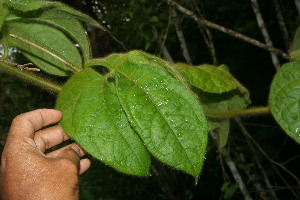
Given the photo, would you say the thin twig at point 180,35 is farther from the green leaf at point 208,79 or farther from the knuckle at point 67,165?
the knuckle at point 67,165

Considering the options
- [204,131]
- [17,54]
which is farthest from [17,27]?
[17,54]

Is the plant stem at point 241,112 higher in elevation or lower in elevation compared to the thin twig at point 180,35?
higher

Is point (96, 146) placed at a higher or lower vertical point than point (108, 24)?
higher

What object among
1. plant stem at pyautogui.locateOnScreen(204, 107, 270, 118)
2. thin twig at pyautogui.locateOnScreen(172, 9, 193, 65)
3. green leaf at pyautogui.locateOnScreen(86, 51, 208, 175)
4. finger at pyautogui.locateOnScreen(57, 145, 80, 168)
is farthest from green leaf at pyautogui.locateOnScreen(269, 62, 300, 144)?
thin twig at pyautogui.locateOnScreen(172, 9, 193, 65)

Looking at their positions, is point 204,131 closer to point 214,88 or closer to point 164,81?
point 164,81

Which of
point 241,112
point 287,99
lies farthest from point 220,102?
point 287,99

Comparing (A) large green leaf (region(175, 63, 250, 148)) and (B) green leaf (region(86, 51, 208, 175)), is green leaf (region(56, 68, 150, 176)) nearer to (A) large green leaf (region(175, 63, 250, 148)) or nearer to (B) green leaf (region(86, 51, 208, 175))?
(B) green leaf (region(86, 51, 208, 175))

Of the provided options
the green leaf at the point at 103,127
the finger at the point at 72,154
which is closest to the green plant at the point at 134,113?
the green leaf at the point at 103,127
